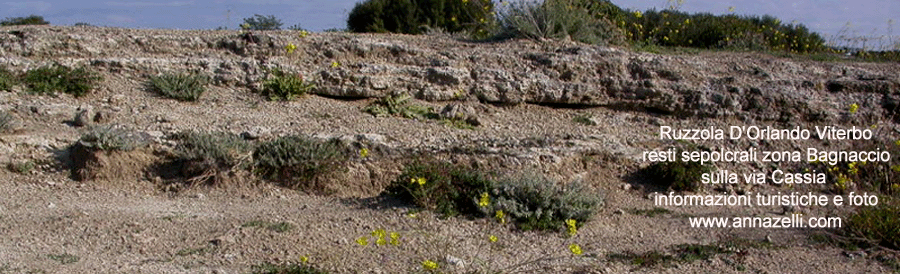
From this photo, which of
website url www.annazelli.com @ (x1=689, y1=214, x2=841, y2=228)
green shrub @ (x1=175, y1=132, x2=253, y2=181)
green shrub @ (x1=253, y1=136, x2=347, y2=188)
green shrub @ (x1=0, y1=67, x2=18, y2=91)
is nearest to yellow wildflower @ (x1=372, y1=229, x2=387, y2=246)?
green shrub @ (x1=253, y1=136, x2=347, y2=188)

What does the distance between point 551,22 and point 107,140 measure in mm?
4453

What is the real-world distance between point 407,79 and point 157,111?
82.5 inches

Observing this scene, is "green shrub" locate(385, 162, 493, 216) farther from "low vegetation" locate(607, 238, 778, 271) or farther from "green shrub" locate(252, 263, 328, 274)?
"green shrub" locate(252, 263, 328, 274)

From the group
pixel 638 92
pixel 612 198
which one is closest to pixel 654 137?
pixel 638 92

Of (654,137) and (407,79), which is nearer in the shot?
(654,137)

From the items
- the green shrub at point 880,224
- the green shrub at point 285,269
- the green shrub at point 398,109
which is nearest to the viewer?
the green shrub at point 285,269

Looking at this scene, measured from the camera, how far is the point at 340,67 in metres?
8.22

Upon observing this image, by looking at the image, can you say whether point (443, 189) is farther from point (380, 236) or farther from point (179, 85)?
point (179, 85)

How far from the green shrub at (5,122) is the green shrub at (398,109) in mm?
2657

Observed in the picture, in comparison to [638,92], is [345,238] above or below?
below

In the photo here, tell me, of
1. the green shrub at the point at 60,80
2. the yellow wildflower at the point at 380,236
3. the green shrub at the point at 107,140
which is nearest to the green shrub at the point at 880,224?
the yellow wildflower at the point at 380,236

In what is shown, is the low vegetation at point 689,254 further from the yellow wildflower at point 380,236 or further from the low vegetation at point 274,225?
the low vegetation at point 274,225

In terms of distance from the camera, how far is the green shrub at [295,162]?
6375mm

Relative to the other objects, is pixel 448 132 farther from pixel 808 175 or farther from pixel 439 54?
pixel 808 175
